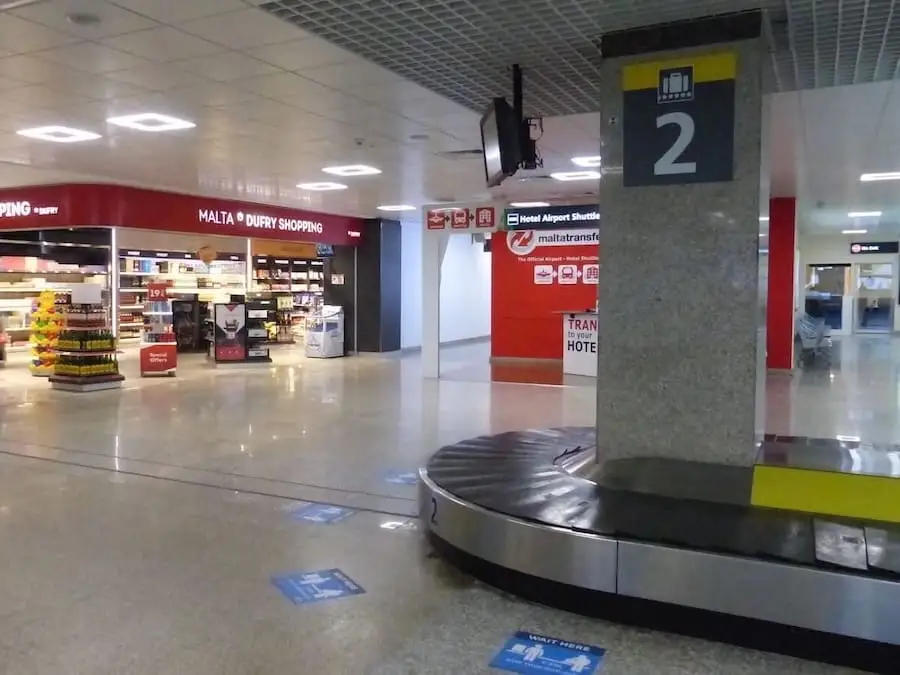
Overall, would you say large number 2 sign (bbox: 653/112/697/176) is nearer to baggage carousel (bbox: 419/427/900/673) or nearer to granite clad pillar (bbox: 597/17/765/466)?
granite clad pillar (bbox: 597/17/765/466)

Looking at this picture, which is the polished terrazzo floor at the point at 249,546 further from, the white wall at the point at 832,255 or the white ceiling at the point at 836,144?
the white wall at the point at 832,255

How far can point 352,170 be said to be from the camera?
11539 mm

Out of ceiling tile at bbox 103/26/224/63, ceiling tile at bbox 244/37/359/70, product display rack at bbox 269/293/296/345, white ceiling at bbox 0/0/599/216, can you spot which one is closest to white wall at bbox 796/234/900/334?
product display rack at bbox 269/293/296/345

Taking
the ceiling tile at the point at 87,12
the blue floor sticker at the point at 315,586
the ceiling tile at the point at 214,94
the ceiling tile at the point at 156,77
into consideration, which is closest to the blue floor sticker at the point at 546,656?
the blue floor sticker at the point at 315,586

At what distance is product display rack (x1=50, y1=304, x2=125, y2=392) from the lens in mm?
11680

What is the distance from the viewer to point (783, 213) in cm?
1458

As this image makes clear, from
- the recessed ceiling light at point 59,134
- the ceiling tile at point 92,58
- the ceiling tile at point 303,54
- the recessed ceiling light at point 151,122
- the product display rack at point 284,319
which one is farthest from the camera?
the product display rack at point 284,319

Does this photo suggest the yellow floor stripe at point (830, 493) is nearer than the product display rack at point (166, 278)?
Yes

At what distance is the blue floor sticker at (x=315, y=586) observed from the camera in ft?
12.5

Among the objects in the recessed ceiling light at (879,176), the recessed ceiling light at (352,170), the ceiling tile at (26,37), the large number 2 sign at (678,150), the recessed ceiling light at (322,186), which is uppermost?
the recessed ceiling light at (879,176)

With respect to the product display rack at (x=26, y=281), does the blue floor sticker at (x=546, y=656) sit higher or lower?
lower

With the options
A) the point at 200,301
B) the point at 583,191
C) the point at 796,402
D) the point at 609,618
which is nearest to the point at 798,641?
the point at 609,618

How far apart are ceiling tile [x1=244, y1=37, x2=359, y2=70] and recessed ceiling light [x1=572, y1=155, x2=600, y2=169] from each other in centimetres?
514

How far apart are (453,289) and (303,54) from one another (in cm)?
1725
